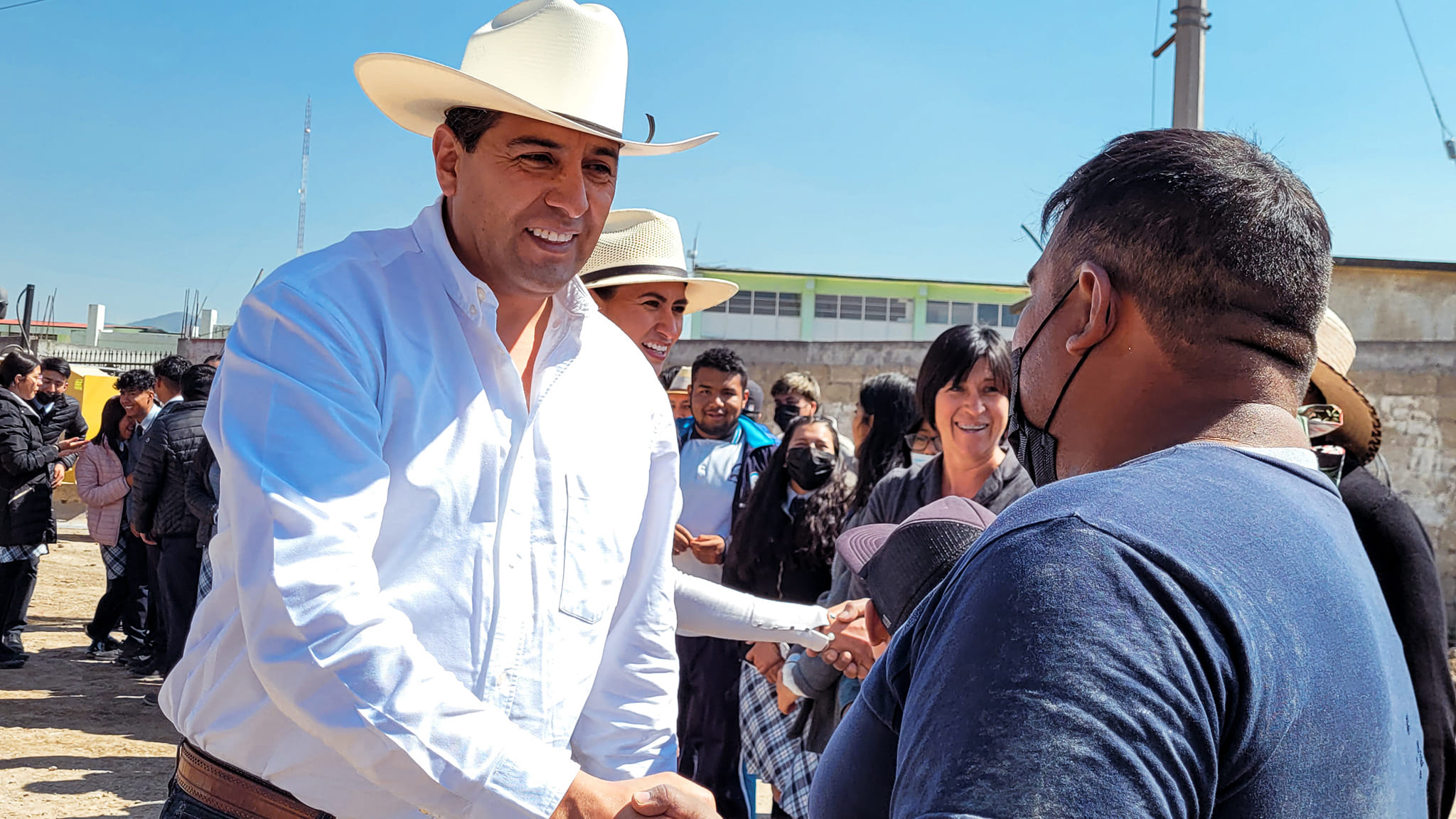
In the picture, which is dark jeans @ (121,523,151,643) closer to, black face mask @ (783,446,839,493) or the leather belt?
black face mask @ (783,446,839,493)

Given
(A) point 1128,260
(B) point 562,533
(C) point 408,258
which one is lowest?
(B) point 562,533

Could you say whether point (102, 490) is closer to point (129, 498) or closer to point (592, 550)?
point (129, 498)

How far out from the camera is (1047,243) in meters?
1.33

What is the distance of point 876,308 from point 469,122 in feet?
127

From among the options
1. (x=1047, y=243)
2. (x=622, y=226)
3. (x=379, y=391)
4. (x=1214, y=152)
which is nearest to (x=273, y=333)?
(x=379, y=391)

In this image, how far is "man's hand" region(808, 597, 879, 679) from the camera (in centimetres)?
289

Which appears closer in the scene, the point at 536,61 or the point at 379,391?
the point at 379,391

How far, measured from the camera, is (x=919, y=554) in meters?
2.01

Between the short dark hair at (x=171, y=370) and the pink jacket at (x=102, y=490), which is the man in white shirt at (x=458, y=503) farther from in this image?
the pink jacket at (x=102, y=490)

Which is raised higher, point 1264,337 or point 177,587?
point 1264,337

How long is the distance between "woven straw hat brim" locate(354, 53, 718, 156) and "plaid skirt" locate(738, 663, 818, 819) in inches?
90.4

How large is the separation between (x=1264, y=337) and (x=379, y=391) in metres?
1.36

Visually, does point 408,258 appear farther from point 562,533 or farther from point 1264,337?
point 1264,337

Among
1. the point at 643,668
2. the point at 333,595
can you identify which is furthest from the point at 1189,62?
the point at 333,595
